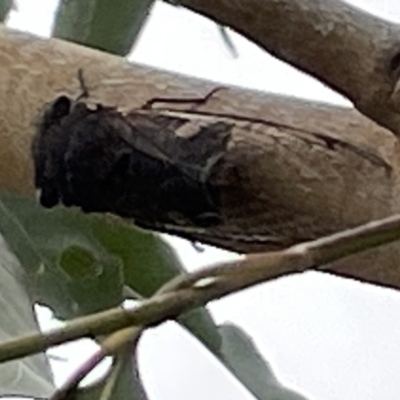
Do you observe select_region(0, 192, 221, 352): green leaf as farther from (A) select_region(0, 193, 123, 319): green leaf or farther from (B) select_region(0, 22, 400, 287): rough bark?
(B) select_region(0, 22, 400, 287): rough bark

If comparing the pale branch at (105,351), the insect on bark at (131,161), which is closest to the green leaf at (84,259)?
the insect on bark at (131,161)

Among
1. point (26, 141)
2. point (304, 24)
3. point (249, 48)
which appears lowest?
point (249, 48)

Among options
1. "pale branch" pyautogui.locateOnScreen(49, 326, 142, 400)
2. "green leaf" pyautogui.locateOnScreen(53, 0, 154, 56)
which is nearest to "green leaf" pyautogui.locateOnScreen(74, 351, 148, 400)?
"pale branch" pyautogui.locateOnScreen(49, 326, 142, 400)

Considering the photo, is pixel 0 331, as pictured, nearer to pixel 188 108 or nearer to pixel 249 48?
pixel 188 108

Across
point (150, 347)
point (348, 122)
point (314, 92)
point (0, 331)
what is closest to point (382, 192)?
point (348, 122)

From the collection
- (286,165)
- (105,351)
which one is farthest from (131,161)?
(105,351)

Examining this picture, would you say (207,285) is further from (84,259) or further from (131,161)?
(84,259)
